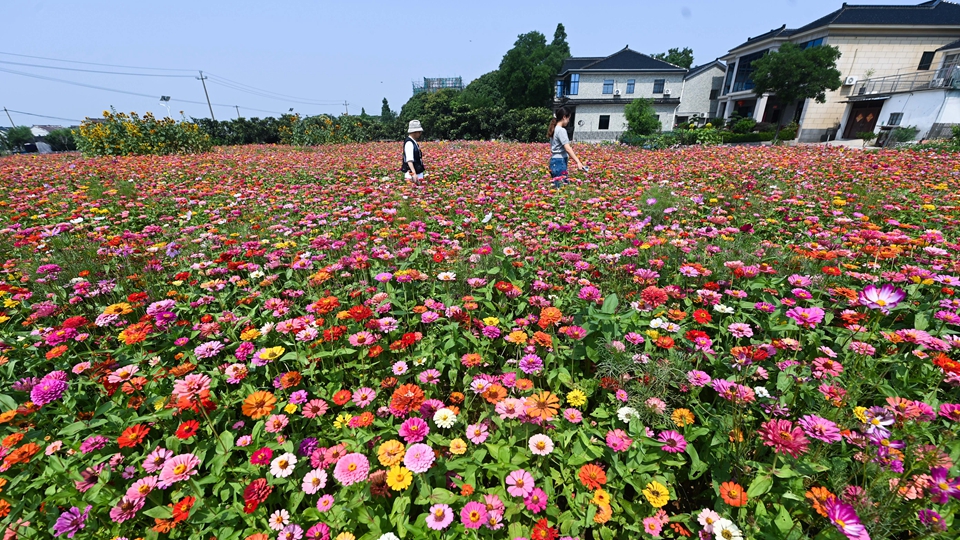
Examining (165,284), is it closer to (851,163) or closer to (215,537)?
(215,537)

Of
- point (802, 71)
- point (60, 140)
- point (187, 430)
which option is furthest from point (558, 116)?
point (60, 140)

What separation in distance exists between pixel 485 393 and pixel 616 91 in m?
41.7

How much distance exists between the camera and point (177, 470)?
146 centimetres

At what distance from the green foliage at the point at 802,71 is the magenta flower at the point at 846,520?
111 feet

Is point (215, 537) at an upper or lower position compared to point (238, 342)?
lower

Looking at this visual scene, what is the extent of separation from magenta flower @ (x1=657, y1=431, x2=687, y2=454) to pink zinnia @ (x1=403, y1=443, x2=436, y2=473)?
101 cm

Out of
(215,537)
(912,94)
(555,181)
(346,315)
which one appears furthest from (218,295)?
(912,94)

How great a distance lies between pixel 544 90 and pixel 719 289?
152 ft

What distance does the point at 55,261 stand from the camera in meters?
3.43

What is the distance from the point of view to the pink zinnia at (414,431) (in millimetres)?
1539

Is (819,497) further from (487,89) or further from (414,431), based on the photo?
(487,89)

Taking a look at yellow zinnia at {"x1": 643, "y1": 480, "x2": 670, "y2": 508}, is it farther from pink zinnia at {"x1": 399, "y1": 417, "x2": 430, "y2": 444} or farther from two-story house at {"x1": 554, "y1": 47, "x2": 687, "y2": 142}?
two-story house at {"x1": 554, "y1": 47, "x2": 687, "y2": 142}

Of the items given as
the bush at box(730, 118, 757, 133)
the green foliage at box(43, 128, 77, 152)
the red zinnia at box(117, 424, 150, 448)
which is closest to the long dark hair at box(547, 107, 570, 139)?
the red zinnia at box(117, 424, 150, 448)

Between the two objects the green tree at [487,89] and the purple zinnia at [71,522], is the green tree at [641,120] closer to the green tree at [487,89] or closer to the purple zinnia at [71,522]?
the green tree at [487,89]
